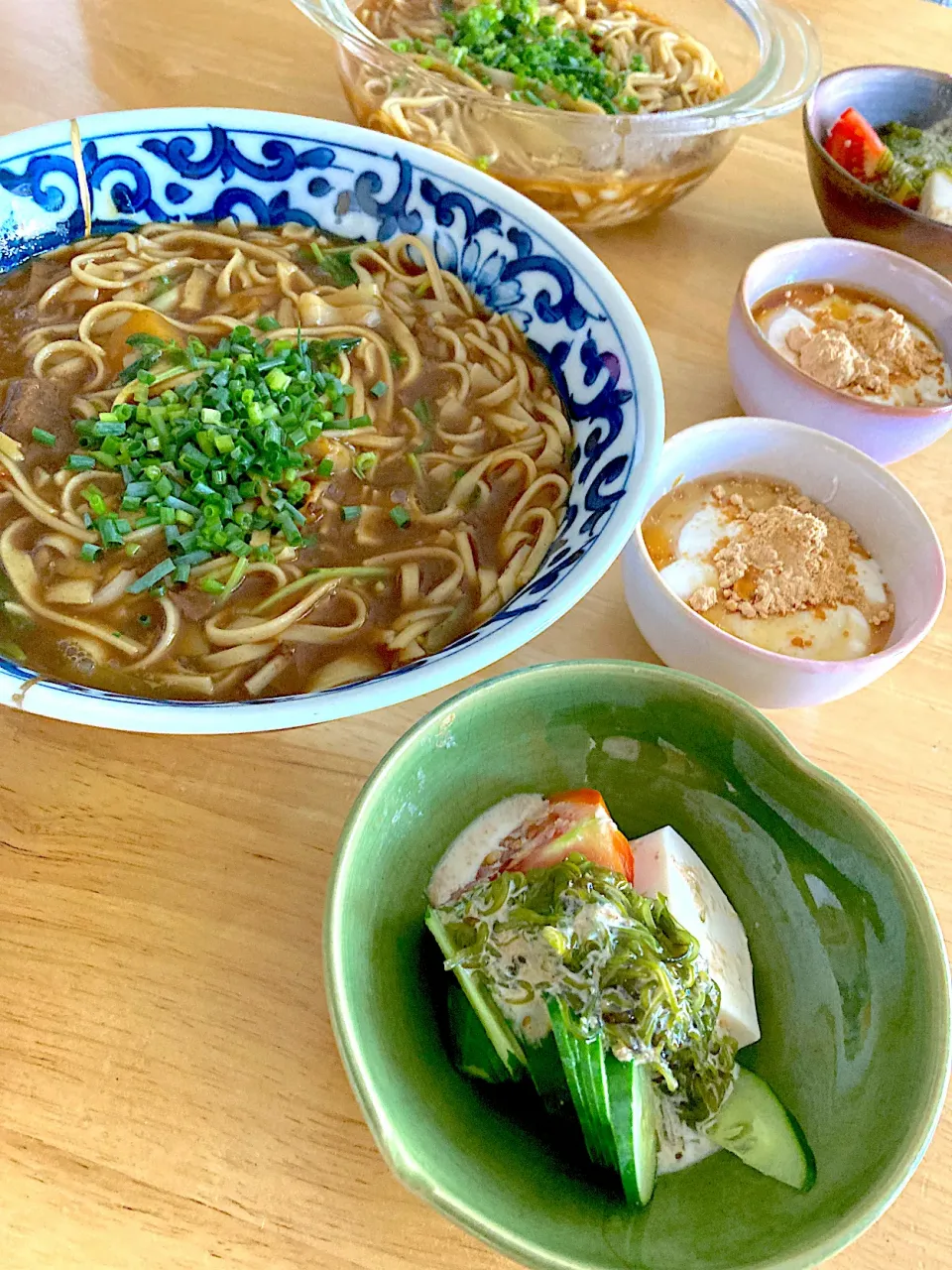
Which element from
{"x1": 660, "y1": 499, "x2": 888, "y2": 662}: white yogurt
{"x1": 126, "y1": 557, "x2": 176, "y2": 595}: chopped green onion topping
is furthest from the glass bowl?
{"x1": 126, "y1": 557, "x2": 176, "y2": 595}: chopped green onion topping

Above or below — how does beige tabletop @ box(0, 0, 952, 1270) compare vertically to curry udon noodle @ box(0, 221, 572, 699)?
below

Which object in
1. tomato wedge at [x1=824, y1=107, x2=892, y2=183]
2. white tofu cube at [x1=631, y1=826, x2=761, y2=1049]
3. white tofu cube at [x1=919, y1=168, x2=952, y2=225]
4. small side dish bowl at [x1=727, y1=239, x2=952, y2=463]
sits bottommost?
white tofu cube at [x1=631, y1=826, x2=761, y2=1049]

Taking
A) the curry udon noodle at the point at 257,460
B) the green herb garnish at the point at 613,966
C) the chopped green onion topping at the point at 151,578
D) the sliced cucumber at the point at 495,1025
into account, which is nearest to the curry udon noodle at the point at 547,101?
the curry udon noodle at the point at 257,460

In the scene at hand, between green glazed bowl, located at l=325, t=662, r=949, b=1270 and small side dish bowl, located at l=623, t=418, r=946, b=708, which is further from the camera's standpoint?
small side dish bowl, located at l=623, t=418, r=946, b=708

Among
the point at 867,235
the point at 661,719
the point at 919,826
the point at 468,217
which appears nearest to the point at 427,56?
the point at 468,217

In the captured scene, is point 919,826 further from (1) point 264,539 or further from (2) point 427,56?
(2) point 427,56

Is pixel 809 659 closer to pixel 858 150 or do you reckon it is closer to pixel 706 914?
pixel 706 914

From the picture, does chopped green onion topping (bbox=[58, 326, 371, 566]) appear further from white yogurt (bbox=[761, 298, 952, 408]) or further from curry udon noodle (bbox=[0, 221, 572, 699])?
white yogurt (bbox=[761, 298, 952, 408])

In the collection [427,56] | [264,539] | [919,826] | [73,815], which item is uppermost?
[427,56]
